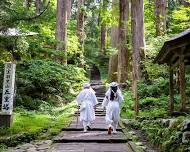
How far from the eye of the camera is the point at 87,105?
45.1 feet

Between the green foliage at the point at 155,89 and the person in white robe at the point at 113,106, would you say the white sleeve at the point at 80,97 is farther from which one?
the green foliage at the point at 155,89

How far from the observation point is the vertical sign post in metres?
11.8

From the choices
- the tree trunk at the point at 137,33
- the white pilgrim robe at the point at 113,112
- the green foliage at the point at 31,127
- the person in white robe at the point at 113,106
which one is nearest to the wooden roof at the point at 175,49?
the person in white robe at the point at 113,106

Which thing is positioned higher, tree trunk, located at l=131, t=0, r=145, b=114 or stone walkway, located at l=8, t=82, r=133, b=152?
tree trunk, located at l=131, t=0, r=145, b=114

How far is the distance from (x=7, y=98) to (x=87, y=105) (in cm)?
290

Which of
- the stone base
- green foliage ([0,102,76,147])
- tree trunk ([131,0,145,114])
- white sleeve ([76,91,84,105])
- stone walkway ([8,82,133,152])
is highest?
tree trunk ([131,0,145,114])

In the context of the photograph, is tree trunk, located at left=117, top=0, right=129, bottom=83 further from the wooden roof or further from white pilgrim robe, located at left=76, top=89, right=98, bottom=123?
white pilgrim robe, located at left=76, top=89, right=98, bottom=123

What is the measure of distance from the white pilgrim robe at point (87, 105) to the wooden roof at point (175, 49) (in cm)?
294

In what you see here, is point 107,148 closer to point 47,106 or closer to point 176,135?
point 176,135

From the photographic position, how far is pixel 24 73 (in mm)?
19312

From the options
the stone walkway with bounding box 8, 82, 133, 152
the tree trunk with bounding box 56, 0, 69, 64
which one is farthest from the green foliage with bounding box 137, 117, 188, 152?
the tree trunk with bounding box 56, 0, 69, 64

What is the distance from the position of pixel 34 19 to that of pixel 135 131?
5081 millimetres

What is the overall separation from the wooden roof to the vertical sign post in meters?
5.13

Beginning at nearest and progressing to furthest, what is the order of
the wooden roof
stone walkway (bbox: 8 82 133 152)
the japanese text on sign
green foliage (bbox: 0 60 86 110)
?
1. stone walkway (bbox: 8 82 133 152)
2. the wooden roof
3. the japanese text on sign
4. green foliage (bbox: 0 60 86 110)
